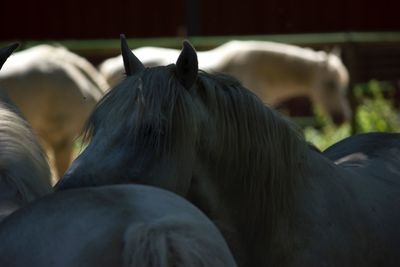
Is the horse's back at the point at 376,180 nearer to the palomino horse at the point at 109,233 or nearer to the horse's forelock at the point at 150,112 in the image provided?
the horse's forelock at the point at 150,112

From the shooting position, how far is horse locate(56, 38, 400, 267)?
377 centimetres

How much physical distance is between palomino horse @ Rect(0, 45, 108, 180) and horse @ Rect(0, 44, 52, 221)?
7011mm

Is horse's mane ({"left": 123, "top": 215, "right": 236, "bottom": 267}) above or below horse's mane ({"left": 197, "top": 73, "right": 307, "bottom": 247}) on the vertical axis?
above

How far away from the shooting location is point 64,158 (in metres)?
11.8

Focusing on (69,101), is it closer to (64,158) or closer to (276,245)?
(64,158)

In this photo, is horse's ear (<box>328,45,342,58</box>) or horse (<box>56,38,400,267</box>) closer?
horse (<box>56,38,400,267</box>)

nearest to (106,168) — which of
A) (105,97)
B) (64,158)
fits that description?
(105,97)

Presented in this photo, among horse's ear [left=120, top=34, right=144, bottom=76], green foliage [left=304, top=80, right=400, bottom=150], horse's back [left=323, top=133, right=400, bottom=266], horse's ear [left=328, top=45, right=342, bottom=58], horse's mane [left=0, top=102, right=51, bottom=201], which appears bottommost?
green foliage [left=304, top=80, right=400, bottom=150]

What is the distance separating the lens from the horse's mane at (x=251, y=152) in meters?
4.04

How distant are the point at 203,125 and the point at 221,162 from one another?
0.17 m

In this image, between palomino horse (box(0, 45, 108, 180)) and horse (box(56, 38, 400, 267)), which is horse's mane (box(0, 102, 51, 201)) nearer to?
horse (box(56, 38, 400, 267))

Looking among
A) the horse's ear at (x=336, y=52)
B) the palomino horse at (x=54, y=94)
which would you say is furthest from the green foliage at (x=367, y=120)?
the palomino horse at (x=54, y=94)

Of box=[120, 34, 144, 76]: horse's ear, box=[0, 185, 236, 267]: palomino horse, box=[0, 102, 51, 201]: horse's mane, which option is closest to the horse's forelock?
box=[120, 34, 144, 76]: horse's ear

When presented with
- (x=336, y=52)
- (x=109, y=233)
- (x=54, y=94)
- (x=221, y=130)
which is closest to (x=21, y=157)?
(x=221, y=130)
